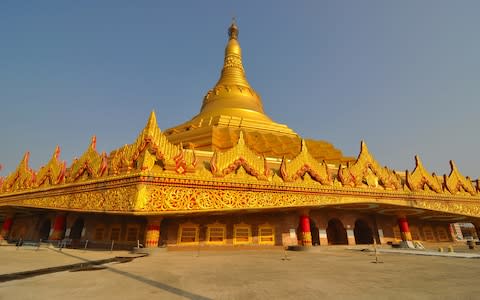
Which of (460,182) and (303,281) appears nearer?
(303,281)

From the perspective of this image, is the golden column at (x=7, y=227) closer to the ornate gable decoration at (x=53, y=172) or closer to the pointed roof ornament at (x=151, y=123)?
the ornate gable decoration at (x=53, y=172)

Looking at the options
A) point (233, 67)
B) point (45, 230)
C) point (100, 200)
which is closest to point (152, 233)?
point (100, 200)

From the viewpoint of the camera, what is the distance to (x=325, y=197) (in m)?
14.4

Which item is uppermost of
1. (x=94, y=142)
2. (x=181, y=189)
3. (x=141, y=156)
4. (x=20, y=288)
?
(x=94, y=142)

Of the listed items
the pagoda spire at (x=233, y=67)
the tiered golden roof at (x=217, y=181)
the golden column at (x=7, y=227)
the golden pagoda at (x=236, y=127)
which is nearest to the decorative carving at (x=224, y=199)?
the tiered golden roof at (x=217, y=181)

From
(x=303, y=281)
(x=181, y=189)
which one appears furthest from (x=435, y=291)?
(x=181, y=189)

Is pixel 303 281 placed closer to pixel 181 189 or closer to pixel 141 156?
pixel 181 189

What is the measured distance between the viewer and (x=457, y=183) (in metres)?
19.1

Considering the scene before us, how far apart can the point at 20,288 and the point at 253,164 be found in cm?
1047

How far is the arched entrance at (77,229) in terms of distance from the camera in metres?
15.5

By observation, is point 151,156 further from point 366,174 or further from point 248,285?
point 366,174

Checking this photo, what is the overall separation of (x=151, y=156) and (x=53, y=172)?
27.8 ft

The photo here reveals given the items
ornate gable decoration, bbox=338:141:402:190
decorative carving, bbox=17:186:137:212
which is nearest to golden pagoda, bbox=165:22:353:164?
ornate gable decoration, bbox=338:141:402:190

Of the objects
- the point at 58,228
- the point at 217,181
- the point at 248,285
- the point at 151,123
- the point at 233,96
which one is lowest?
the point at 248,285
